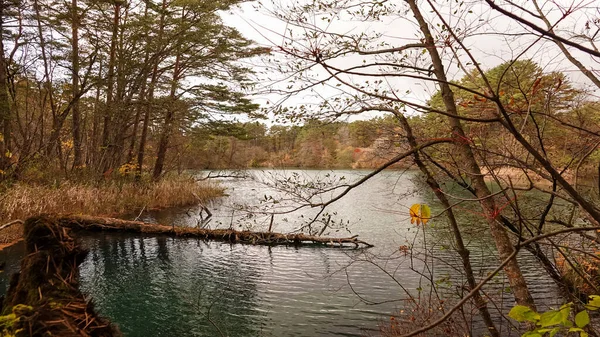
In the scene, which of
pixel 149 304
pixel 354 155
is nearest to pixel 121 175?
pixel 149 304

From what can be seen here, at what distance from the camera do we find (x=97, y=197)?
1204 centimetres

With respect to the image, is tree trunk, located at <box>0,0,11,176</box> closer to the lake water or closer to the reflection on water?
the lake water

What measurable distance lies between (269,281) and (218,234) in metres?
3.77

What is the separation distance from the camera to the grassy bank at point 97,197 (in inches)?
336

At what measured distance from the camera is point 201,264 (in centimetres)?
811

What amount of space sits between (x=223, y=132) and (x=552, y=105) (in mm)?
16100

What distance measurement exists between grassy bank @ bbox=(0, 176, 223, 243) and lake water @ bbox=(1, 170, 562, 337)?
59.3 inches

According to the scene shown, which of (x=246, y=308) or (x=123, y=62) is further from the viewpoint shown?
(x=123, y=62)

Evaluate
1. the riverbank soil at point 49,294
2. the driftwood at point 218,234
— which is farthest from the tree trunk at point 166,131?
the riverbank soil at point 49,294

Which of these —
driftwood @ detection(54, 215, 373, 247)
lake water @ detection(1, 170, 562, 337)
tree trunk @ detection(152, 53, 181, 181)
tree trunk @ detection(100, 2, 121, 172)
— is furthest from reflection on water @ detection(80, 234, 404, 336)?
tree trunk @ detection(152, 53, 181, 181)

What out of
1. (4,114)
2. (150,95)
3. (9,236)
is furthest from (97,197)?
(150,95)

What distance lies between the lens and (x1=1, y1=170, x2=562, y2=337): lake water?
4.96 metres

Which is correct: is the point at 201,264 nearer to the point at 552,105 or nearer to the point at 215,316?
the point at 215,316

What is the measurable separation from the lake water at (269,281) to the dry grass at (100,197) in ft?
4.94
